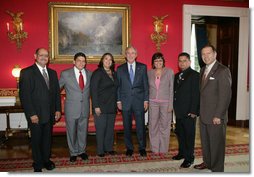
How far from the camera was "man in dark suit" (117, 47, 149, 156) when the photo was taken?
149 inches

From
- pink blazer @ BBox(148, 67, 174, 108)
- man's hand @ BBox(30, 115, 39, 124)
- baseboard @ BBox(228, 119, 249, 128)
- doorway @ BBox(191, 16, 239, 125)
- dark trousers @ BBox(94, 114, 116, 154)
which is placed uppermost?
doorway @ BBox(191, 16, 239, 125)

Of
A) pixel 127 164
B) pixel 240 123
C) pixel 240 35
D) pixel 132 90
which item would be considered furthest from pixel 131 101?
pixel 240 35

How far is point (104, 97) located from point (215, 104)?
4.85 feet

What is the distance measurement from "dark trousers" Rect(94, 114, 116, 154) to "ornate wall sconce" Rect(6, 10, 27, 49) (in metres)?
2.42

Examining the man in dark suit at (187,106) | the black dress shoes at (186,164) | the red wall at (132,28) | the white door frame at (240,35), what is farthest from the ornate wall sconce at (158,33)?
the black dress shoes at (186,164)

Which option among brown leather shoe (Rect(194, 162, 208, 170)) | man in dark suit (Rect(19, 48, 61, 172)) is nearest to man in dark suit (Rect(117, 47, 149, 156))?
brown leather shoe (Rect(194, 162, 208, 170))

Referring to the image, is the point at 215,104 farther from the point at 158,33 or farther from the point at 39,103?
the point at 158,33

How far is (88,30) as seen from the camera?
5316 millimetres

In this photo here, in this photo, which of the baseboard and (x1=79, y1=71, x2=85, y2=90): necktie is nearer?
(x1=79, y1=71, x2=85, y2=90): necktie

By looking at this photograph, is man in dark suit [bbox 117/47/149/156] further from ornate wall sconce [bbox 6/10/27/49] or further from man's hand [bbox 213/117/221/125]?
ornate wall sconce [bbox 6/10/27/49]

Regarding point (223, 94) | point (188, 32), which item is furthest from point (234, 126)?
point (223, 94)

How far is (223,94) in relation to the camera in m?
2.91

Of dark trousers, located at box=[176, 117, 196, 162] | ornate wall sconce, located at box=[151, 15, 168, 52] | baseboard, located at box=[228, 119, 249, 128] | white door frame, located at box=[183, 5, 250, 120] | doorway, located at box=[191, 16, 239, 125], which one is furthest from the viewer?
doorway, located at box=[191, 16, 239, 125]

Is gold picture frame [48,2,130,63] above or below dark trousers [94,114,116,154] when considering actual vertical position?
above
